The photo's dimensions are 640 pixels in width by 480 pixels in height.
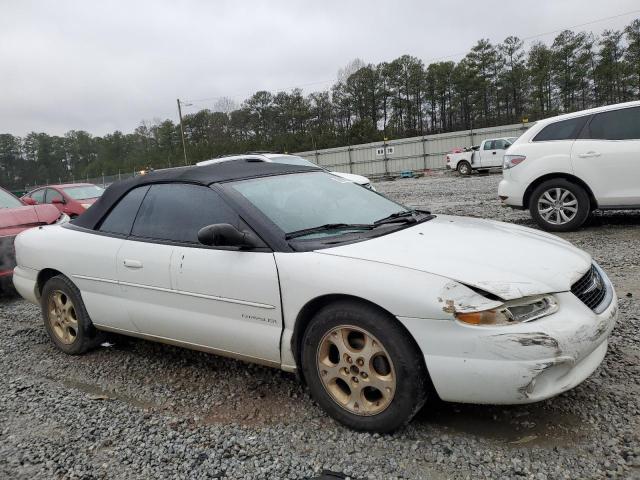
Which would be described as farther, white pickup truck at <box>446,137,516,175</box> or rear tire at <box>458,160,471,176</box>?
rear tire at <box>458,160,471,176</box>

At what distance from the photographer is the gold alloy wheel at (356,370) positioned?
247 cm

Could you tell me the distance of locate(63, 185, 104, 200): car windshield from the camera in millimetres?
12692

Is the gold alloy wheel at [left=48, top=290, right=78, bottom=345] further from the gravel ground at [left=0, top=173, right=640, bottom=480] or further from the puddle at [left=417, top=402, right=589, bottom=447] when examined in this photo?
the puddle at [left=417, top=402, right=589, bottom=447]

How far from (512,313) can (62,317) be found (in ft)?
11.5

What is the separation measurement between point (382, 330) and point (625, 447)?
1.22 m

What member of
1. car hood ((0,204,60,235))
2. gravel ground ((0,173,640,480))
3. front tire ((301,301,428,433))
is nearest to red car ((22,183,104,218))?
car hood ((0,204,60,235))

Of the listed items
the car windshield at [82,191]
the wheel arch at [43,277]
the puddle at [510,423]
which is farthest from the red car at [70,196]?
the puddle at [510,423]

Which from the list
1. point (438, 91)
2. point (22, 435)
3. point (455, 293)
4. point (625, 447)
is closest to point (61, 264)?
point (22, 435)

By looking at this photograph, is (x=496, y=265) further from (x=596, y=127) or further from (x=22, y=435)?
(x=596, y=127)

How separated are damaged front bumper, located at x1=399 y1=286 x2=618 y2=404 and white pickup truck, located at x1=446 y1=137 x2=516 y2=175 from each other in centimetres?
2282

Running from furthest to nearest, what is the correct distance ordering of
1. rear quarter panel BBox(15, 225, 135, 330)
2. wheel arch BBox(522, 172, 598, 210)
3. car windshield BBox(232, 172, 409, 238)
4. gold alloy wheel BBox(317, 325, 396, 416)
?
1. wheel arch BBox(522, 172, 598, 210)
2. rear quarter panel BBox(15, 225, 135, 330)
3. car windshield BBox(232, 172, 409, 238)
4. gold alloy wheel BBox(317, 325, 396, 416)

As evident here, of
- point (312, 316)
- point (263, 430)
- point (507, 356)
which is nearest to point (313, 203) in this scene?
point (312, 316)

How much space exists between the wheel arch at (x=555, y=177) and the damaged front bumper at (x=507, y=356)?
200 inches

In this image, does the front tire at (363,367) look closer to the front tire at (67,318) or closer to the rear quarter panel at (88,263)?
the rear quarter panel at (88,263)
